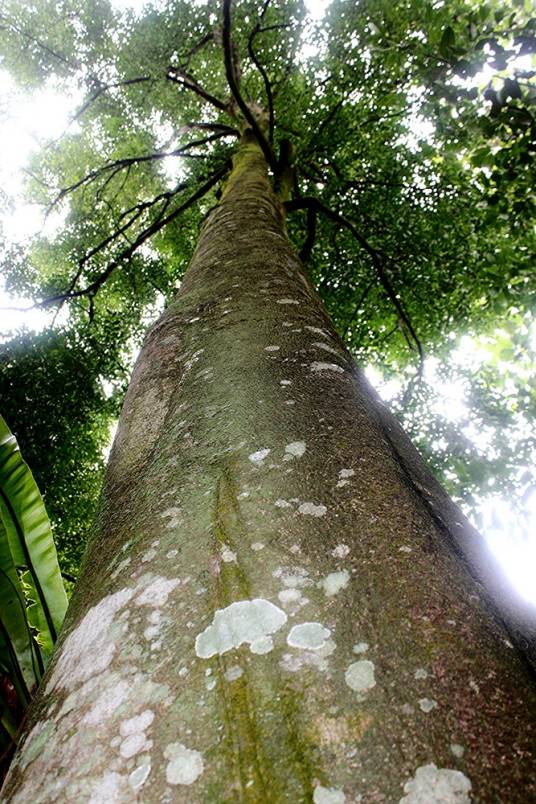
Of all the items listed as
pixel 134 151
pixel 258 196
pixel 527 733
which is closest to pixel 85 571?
pixel 527 733

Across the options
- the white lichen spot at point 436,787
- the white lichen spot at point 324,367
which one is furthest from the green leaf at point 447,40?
the white lichen spot at point 436,787

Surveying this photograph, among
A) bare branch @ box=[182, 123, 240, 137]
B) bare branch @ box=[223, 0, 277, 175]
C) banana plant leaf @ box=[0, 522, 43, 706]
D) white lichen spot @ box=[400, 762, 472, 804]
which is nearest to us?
white lichen spot @ box=[400, 762, 472, 804]

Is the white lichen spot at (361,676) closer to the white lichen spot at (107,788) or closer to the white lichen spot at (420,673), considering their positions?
the white lichen spot at (420,673)

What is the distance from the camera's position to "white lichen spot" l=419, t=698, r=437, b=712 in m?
0.55

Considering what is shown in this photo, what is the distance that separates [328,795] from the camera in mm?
478

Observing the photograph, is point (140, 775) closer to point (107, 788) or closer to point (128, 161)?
point (107, 788)

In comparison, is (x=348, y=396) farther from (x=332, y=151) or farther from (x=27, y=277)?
(x=27, y=277)

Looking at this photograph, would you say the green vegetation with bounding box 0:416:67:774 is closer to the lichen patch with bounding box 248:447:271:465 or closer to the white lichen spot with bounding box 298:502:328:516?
the lichen patch with bounding box 248:447:271:465

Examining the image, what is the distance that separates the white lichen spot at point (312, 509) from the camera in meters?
0.84

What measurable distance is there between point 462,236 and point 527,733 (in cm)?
791

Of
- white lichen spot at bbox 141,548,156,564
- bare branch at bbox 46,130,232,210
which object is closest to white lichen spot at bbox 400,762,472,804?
white lichen spot at bbox 141,548,156,564

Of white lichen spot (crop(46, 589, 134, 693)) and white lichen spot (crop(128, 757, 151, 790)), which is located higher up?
white lichen spot (crop(46, 589, 134, 693))

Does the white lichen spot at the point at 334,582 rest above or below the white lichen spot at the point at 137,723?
above

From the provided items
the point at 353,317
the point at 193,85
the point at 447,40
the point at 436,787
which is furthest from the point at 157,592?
the point at 193,85
